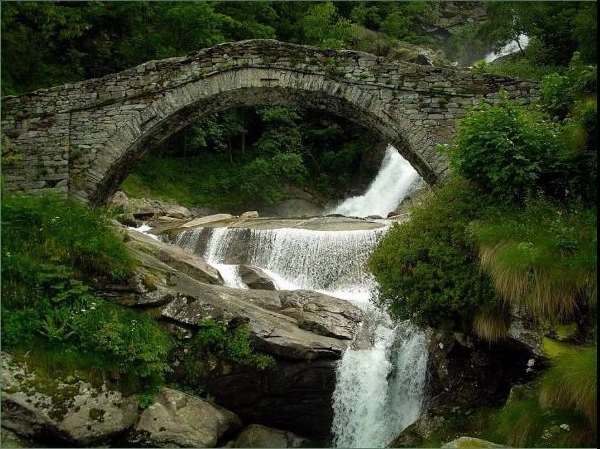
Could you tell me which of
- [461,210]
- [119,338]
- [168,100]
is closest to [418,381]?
[461,210]

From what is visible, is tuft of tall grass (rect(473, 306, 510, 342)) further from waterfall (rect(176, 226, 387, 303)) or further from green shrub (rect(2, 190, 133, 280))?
waterfall (rect(176, 226, 387, 303))

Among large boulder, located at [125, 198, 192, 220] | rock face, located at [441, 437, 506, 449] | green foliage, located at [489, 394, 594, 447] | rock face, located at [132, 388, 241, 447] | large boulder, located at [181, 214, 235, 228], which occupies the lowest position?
rock face, located at [132, 388, 241, 447]

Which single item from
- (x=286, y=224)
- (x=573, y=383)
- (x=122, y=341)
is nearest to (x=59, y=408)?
(x=122, y=341)

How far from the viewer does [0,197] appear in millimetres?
8203

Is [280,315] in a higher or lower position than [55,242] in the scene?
lower

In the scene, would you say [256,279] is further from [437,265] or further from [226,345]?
[437,265]

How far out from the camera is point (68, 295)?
24.8ft

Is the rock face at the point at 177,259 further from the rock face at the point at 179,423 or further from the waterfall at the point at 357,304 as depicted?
the rock face at the point at 179,423

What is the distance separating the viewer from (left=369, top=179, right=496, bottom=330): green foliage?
6238 mm

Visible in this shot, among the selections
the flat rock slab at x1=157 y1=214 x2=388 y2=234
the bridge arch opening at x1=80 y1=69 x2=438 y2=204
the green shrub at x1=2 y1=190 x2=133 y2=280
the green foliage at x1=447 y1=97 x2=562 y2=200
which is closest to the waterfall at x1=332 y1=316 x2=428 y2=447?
the green foliage at x1=447 y1=97 x2=562 y2=200

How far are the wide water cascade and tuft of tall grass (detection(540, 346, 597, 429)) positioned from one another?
3.03 meters

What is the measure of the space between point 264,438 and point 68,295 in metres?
3.48

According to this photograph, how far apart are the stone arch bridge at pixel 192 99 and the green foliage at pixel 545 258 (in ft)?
13.1

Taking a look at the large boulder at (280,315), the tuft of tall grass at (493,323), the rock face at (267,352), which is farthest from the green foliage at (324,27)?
the tuft of tall grass at (493,323)
